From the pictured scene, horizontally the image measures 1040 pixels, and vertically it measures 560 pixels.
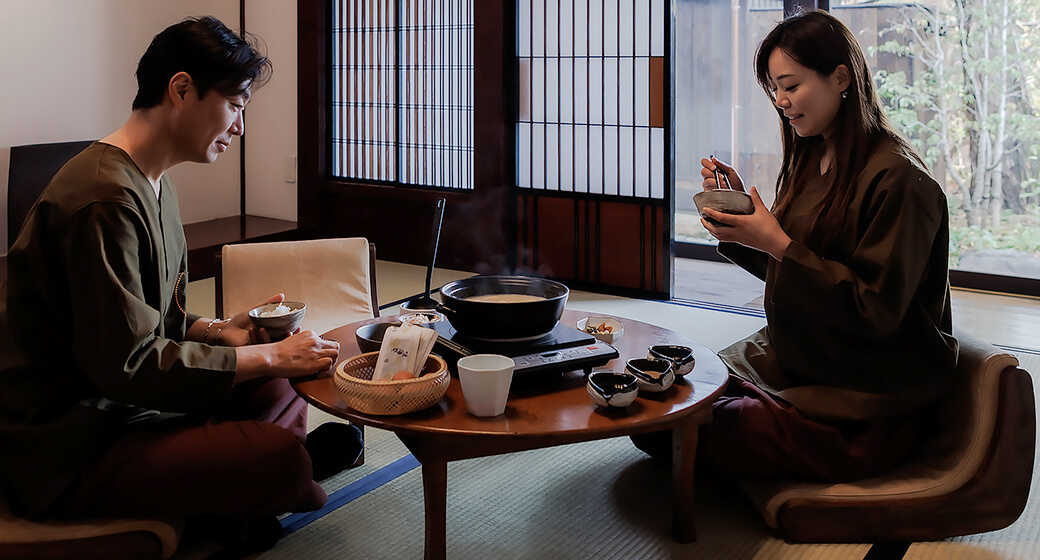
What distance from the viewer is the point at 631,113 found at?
187 inches

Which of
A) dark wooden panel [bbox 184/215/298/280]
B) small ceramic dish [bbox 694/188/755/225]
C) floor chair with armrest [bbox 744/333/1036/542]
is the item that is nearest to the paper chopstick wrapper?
small ceramic dish [bbox 694/188/755/225]

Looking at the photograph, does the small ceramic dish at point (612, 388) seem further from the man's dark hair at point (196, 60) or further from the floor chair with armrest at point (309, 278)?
the floor chair with armrest at point (309, 278)

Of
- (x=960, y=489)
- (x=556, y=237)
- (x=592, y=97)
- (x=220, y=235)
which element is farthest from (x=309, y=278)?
(x=220, y=235)

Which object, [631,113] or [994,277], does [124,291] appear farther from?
[994,277]

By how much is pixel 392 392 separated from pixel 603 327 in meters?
0.74

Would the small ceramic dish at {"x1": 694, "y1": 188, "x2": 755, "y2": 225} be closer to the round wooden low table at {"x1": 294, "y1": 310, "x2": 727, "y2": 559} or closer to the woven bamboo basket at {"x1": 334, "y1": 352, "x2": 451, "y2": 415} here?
the round wooden low table at {"x1": 294, "y1": 310, "x2": 727, "y2": 559}

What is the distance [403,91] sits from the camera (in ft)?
18.2

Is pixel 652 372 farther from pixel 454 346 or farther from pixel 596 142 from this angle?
pixel 596 142

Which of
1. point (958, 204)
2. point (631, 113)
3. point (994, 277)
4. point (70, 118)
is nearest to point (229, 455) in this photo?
point (631, 113)

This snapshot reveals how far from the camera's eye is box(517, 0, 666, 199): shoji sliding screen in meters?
4.65

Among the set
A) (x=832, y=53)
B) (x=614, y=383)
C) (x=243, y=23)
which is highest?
(x=243, y=23)

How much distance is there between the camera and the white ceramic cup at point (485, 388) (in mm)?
1757

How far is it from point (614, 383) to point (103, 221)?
104 centimetres

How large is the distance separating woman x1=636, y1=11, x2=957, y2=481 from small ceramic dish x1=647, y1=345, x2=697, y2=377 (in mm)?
241
